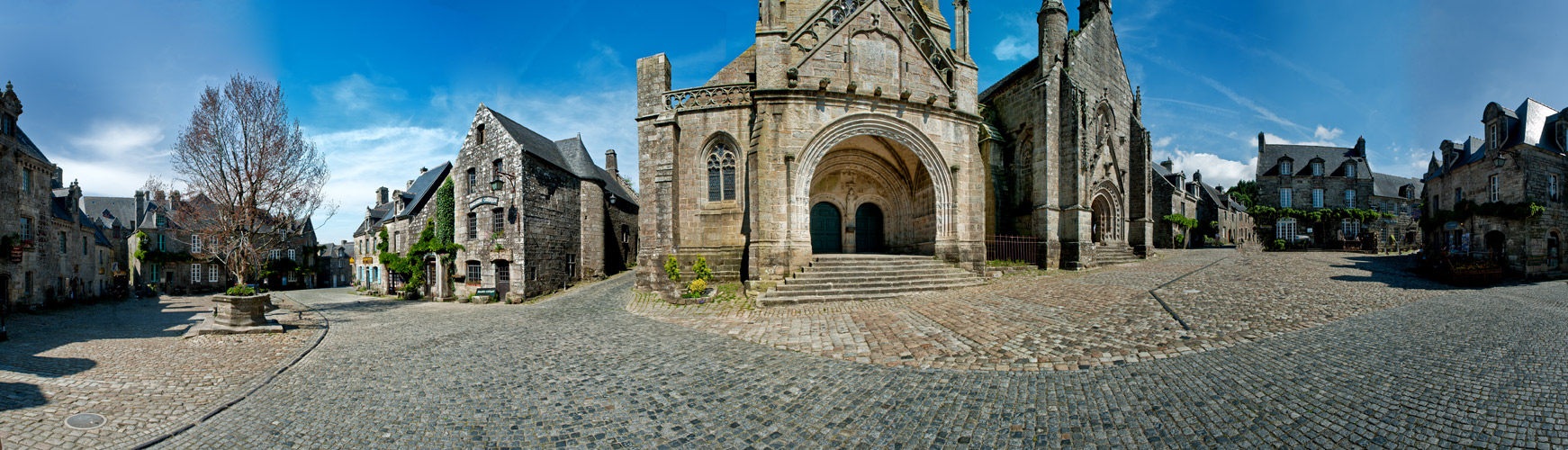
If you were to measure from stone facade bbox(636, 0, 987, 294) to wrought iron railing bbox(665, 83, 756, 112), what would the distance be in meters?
0.04

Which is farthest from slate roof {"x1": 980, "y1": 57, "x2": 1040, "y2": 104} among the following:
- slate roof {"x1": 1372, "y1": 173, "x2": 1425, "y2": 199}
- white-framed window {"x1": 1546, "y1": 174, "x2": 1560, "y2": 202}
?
slate roof {"x1": 1372, "y1": 173, "x2": 1425, "y2": 199}

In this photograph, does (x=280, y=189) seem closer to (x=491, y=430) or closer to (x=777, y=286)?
(x=777, y=286)

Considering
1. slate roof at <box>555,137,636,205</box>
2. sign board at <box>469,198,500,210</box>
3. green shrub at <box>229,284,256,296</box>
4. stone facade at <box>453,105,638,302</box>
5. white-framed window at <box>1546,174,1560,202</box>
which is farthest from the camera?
slate roof at <box>555,137,636,205</box>

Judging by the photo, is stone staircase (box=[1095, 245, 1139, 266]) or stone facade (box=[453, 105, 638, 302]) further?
stone facade (box=[453, 105, 638, 302])

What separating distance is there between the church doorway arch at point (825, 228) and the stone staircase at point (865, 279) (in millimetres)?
3477

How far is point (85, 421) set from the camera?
13.5 ft

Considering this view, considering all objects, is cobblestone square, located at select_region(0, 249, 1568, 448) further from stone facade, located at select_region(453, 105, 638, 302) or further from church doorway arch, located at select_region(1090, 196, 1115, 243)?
church doorway arch, located at select_region(1090, 196, 1115, 243)

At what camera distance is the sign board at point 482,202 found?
1802cm

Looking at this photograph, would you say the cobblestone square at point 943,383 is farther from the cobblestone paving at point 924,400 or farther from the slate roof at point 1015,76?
the slate roof at point 1015,76

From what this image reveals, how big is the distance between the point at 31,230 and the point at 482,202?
12776 mm

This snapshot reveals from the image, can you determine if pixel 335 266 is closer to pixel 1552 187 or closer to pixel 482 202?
pixel 482 202

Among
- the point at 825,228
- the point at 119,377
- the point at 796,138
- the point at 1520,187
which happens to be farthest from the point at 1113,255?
the point at 119,377

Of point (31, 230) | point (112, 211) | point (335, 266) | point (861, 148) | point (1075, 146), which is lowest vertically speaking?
point (335, 266)

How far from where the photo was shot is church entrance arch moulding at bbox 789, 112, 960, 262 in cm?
1210
